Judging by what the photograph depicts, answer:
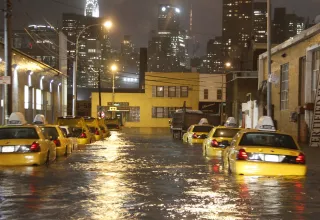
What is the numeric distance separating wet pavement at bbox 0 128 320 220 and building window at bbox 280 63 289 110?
22385 millimetres

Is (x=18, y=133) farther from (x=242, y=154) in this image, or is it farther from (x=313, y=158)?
(x=313, y=158)

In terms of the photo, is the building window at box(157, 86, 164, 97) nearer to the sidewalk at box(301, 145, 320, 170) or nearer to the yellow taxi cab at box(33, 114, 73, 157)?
the sidewalk at box(301, 145, 320, 170)

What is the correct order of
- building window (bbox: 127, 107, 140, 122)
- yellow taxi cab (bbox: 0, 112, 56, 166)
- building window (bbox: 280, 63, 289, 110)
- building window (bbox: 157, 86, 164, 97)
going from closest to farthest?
yellow taxi cab (bbox: 0, 112, 56, 166), building window (bbox: 280, 63, 289, 110), building window (bbox: 157, 86, 164, 97), building window (bbox: 127, 107, 140, 122)

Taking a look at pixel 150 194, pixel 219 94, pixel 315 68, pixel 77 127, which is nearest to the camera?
pixel 150 194

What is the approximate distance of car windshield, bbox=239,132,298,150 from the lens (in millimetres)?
14287

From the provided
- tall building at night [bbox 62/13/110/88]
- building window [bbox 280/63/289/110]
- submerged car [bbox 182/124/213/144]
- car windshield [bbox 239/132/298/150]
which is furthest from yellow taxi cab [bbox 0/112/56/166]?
tall building at night [bbox 62/13/110/88]

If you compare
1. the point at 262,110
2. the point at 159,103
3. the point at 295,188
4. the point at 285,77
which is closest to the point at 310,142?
the point at 285,77

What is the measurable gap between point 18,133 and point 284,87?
26.0 m

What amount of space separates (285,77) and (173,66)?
4015 inches

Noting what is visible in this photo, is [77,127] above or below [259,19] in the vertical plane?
below

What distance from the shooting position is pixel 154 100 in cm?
8381

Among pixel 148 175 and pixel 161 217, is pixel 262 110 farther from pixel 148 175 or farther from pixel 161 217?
pixel 161 217

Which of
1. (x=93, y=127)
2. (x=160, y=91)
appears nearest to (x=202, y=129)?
(x=93, y=127)

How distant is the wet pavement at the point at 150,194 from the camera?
920 cm
